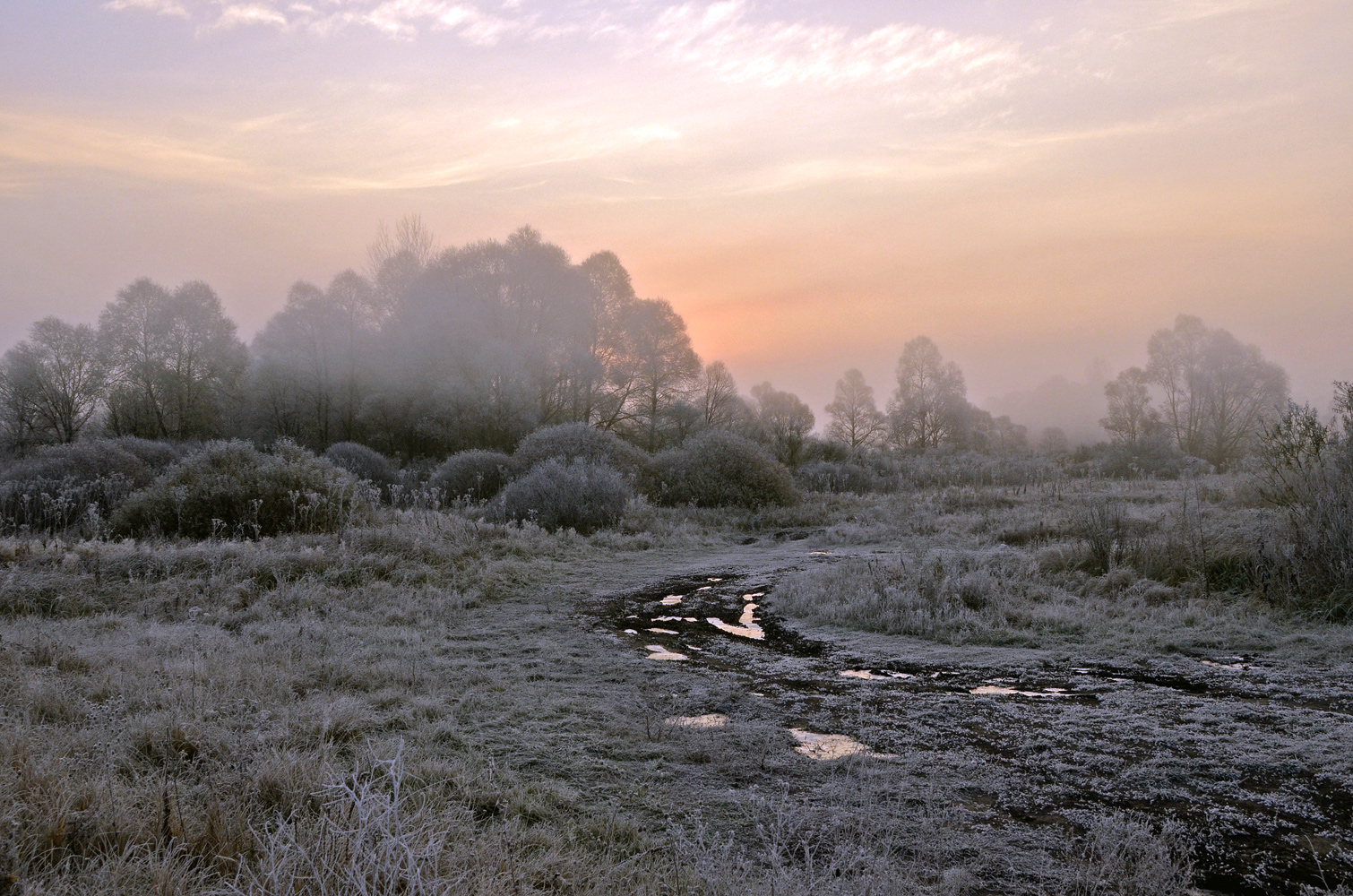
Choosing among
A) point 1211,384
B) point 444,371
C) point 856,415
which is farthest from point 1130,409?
point 444,371

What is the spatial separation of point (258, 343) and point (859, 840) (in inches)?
1633

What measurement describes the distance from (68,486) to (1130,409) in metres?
44.7

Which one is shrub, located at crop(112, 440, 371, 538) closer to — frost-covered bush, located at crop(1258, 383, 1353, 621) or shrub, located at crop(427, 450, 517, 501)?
shrub, located at crop(427, 450, 517, 501)

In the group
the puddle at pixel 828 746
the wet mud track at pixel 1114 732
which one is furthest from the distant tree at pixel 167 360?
the puddle at pixel 828 746

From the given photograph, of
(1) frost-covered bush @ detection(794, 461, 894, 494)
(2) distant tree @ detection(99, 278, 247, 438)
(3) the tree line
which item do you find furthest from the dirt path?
(2) distant tree @ detection(99, 278, 247, 438)

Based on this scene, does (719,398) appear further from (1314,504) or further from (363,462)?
(1314,504)

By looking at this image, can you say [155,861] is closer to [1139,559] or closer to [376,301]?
[1139,559]

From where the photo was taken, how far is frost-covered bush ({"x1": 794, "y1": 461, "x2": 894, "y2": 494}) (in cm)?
2783

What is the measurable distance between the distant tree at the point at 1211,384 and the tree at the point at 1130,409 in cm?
76

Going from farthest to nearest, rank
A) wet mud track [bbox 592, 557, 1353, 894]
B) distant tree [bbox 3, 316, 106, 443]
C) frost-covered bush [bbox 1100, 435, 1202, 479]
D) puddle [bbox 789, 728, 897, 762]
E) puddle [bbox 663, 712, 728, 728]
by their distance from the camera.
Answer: frost-covered bush [bbox 1100, 435, 1202, 479] < distant tree [bbox 3, 316, 106, 443] < puddle [bbox 663, 712, 728, 728] < puddle [bbox 789, 728, 897, 762] < wet mud track [bbox 592, 557, 1353, 894]

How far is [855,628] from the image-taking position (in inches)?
305

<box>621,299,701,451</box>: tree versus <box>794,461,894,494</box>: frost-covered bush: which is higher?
<box>621,299,701,451</box>: tree

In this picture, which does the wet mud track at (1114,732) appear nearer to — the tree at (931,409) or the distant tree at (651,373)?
the distant tree at (651,373)

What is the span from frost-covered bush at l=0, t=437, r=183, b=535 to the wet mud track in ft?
37.8
